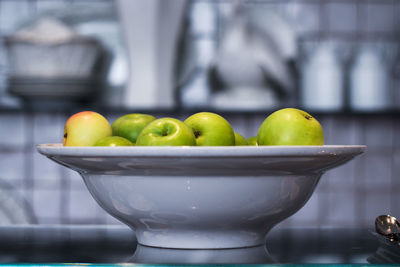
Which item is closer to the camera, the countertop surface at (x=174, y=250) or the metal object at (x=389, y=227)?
the countertop surface at (x=174, y=250)

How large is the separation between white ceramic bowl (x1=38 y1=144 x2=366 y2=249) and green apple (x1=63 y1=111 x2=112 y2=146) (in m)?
0.10

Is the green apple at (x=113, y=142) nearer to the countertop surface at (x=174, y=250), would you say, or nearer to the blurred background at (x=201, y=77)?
the countertop surface at (x=174, y=250)

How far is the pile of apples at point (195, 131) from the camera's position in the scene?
55 cm

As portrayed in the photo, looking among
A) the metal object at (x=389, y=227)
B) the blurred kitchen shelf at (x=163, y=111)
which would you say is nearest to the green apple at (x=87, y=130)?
the metal object at (x=389, y=227)

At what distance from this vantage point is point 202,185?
20.1 inches

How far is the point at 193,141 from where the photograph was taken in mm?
559

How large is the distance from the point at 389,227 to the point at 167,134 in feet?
0.90

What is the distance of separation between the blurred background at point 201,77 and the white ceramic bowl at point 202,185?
1013 mm

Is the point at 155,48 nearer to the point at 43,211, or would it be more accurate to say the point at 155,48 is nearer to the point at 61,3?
the point at 61,3

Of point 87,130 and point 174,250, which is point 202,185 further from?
point 87,130

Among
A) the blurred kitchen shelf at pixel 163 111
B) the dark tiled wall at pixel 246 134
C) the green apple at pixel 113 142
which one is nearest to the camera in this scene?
the green apple at pixel 113 142

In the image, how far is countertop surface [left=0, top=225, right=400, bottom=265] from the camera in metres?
0.50

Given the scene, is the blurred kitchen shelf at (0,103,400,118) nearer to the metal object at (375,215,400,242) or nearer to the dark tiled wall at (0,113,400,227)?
the dark tiled wall at (0,113,400,227)

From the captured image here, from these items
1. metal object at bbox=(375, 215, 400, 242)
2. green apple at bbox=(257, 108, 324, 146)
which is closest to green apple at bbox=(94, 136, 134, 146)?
green apple at bbox=(257, 108, 324, 146)
